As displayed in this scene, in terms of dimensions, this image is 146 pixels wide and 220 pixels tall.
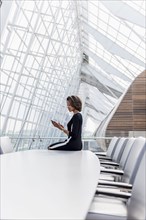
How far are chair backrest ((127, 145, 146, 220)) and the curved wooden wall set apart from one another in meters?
12.4

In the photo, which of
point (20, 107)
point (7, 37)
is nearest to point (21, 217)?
point (7, 37)

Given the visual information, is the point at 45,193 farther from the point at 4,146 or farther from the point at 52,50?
the point at 52,50

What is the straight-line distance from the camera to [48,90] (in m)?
25.6

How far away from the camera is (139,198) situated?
7.84 ft

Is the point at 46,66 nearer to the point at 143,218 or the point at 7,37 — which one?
the point at 7,37

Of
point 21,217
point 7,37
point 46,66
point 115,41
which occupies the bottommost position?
A: point 21,217

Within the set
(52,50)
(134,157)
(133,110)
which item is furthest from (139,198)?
(52,50)

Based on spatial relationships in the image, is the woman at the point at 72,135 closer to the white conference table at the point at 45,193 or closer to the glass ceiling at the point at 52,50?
the white conference table at the point at 45,193

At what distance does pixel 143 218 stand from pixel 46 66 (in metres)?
21.1

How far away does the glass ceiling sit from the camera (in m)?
14.9

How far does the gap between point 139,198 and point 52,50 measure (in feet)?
67.9

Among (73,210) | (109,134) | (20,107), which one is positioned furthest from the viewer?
(20,107)

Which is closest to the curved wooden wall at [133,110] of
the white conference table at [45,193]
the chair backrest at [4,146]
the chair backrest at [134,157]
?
the chair backrest at [4,146]

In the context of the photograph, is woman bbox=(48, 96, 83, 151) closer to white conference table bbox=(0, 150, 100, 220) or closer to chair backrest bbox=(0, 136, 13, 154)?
chair backrest bbox=(0, 136, 13, 154)
